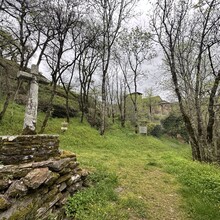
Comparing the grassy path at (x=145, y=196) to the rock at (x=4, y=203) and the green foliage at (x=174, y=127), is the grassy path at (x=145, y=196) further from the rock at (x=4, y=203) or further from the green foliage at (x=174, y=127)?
the green foliage at (x=174, y=127)

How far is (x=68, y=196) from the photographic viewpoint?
3900 mm

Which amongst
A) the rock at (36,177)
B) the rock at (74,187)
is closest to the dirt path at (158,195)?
the rock at (74,187)

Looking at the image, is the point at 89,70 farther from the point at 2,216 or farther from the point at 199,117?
the point at 2,216

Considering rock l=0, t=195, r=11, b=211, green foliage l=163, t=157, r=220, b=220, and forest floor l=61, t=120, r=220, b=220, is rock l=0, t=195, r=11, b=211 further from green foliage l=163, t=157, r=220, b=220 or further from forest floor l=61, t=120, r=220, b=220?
green foliage l=163, t=157, r=220, b=220

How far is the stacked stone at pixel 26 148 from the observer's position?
147 inches

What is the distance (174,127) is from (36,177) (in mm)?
24739

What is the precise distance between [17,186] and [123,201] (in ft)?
7.12

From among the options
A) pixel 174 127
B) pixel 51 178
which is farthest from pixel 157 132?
pixel 51 178

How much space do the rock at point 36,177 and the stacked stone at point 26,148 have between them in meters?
0.69

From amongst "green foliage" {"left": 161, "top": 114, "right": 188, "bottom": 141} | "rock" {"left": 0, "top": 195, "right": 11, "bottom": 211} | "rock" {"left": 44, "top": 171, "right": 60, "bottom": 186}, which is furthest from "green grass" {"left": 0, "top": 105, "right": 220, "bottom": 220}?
"green foliage" {"left": 161, "top": 114, "right": 188, "bottom": 141}

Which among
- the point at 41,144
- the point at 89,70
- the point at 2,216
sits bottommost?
the point at 2,216

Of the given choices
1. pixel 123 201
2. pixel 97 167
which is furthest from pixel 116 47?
pixel 123 201

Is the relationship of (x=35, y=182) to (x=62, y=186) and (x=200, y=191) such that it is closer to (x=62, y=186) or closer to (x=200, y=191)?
(x=62, y=186)

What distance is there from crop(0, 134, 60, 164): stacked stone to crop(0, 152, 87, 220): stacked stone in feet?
1.48
